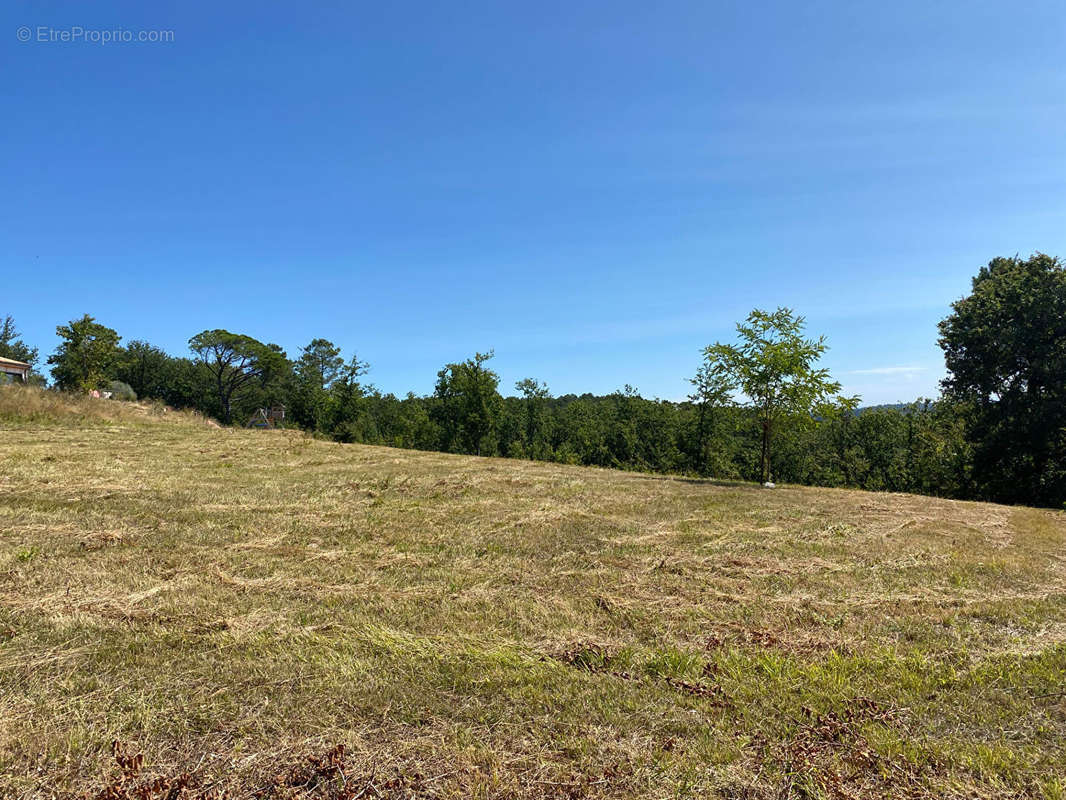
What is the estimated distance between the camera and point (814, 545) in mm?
7715

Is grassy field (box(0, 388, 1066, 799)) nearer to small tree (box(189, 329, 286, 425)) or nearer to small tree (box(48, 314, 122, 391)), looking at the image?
small tree (box(48, 314, 122, 391))

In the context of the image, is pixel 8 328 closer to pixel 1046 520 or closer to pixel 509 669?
pixel 509 669

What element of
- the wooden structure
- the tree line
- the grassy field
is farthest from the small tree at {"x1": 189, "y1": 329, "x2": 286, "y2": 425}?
the grassy field

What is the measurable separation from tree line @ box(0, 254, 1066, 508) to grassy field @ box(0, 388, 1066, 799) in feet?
32.6

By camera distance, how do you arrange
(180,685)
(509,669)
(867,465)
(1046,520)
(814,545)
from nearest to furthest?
(180,685) < (509,669) < (814,545) < (1046,520) < (867,465)

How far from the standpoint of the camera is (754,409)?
17.2 meters

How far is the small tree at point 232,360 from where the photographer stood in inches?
2196

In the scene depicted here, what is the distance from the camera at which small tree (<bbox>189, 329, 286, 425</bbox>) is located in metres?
55.8

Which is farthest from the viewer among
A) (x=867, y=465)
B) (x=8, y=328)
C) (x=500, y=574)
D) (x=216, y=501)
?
(x=8, y=328)

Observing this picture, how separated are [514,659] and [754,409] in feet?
50.7

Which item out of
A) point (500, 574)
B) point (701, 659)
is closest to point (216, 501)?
point (500, 574)

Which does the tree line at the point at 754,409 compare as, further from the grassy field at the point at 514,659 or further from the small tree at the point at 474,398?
the grassy field at the point at 514,659

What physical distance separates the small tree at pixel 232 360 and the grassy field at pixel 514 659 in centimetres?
5403

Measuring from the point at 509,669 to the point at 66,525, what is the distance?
23.7ft
